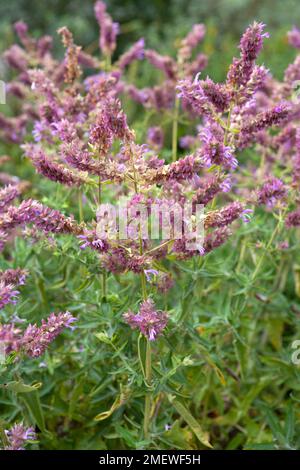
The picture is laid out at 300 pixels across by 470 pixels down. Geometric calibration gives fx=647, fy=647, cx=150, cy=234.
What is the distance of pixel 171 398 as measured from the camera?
2.38 m

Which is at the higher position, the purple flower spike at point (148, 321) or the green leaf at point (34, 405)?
the purple flower spike at point (148, 321)

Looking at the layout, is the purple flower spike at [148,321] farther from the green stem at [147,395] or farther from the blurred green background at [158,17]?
the blurred green background at [158,17]

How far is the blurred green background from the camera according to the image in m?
7.21

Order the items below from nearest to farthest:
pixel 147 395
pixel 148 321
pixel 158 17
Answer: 1. pixel 148 321
2. pixel 147 395
3. pixel 158 17

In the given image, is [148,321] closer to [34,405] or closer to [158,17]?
[34,405]

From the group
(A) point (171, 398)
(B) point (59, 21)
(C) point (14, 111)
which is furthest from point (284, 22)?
(A) point (171, 398)

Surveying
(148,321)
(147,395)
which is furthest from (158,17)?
(148,321)

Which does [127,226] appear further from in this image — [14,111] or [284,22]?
[284,22]

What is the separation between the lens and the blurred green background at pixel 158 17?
7.21m

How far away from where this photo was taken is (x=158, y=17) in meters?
8.57

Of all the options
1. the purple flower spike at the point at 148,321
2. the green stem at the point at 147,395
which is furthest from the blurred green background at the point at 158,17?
the purple flower spike at the point at 148,321

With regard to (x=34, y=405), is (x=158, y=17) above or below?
above
